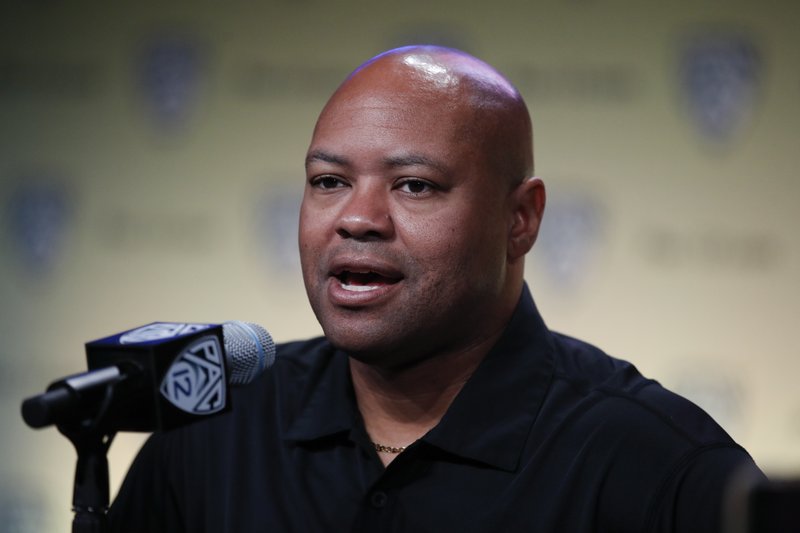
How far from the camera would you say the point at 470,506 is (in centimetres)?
167

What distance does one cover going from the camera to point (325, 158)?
1.75m

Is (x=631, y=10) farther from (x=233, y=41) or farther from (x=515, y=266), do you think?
(x=515, y=266)

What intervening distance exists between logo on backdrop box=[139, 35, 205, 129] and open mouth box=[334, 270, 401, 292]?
2143 millimetres

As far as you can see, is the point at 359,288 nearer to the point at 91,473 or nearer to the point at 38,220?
the point at 91,473

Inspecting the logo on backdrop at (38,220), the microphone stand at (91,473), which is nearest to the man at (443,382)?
the microphone stand at (91,473)

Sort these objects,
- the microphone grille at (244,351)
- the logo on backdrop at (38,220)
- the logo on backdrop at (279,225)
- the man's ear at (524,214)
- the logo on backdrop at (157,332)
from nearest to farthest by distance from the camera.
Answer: the logo on backdrop at (157,332), the microphone grille at (244,351), the man's ear at (524,214), the logo on backdrop at (279,225), the logo on backdrop at (38,220)

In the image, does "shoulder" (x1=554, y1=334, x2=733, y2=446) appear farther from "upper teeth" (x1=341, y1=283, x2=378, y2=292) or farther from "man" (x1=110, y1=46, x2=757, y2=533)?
"upper teeth" (x1=341, y1=283, x2=378, y2=292)

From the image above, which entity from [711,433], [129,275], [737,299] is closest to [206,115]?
[129,275]

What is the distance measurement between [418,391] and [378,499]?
0.64 ft

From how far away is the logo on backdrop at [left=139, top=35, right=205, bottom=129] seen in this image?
12.0 ft

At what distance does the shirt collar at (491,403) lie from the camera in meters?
1.71

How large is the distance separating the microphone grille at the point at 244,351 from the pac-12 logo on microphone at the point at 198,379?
12 centimetres

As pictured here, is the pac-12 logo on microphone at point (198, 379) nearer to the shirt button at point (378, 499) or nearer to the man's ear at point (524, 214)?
the shirt button at point (378, 499)

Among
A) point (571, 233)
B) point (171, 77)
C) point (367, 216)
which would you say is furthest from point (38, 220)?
point (367, 216)
